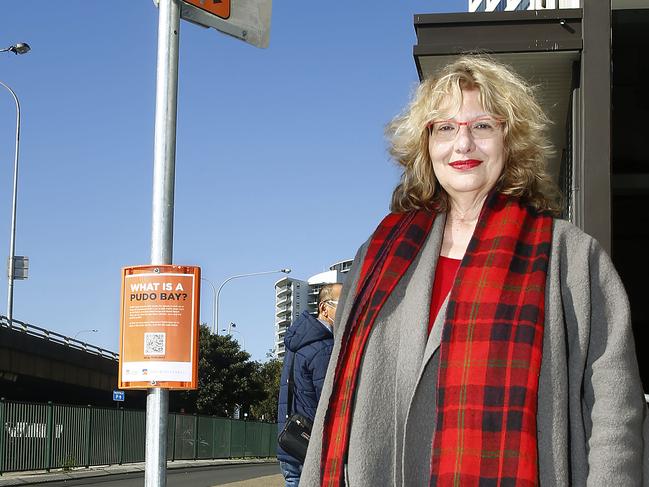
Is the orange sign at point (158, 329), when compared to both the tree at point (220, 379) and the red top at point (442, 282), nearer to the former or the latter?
the red top at point (442, 282)

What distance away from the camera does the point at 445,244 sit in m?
2.79

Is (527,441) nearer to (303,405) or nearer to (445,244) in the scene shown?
(445,244)

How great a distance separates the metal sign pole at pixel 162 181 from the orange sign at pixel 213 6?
81 millimetres

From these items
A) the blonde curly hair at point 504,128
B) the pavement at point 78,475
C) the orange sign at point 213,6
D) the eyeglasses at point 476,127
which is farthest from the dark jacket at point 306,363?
the pavement at point 78,475

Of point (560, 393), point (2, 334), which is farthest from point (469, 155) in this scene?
point (2, 334)

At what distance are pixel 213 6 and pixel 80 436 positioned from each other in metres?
23.6

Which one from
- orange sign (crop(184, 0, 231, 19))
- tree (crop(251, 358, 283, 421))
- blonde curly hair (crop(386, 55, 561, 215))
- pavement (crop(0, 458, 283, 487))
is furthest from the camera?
tree (crop(251, 358, 283, 421))

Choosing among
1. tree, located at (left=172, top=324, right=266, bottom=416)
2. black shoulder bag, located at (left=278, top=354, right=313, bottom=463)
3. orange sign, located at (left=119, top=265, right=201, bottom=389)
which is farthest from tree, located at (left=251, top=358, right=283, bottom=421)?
orange sign, located at (left=119, top=265, right=201, bottom=389)

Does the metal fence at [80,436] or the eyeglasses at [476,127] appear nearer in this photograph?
the eyeglasses at [476,127]

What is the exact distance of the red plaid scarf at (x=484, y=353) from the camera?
7.76 feet

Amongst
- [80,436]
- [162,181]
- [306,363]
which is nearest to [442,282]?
[162,181]

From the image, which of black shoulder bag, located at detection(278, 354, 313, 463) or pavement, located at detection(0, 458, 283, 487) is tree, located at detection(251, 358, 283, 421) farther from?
black shoulder bag, located at detection(278, 354, 313, 463)

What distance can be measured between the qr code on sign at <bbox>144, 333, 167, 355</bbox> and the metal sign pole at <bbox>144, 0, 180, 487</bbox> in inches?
6.0

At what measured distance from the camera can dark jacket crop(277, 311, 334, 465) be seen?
6680 mm
